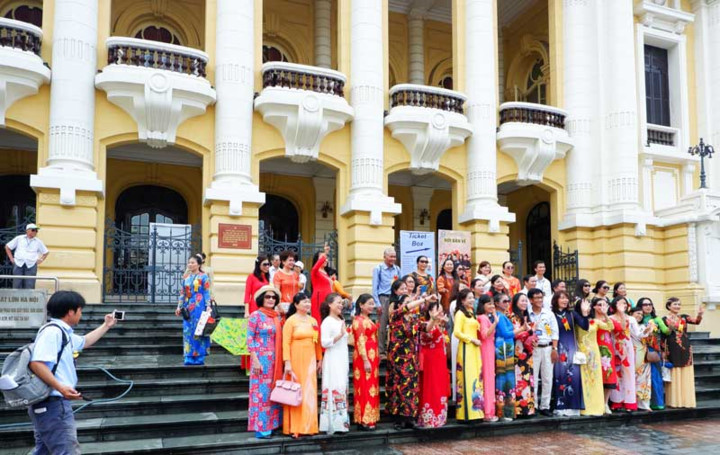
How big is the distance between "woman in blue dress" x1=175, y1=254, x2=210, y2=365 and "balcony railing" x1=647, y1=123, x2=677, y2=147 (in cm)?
1309

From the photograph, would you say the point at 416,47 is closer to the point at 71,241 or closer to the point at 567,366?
the point at 71,241

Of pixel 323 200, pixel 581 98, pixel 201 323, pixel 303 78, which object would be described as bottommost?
pixel 201 323

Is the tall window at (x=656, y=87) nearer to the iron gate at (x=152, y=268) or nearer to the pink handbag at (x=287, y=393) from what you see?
A: the iron gate at (x=152, y=268)

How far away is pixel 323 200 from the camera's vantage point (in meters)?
18.1

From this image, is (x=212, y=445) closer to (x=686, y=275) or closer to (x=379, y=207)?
(x=379, y=207)

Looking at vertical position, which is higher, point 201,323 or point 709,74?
point 709,74

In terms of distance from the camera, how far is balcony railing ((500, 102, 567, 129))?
1571cm

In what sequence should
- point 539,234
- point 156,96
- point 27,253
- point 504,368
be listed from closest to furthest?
point 504,368 < point 27,253 < point 156,96 < point 539,234

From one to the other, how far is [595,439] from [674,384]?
8.05ft

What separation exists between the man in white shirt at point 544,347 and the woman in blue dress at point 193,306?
443 cm

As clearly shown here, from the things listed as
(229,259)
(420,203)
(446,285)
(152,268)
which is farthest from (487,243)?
(152,268)

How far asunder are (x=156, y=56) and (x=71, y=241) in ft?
13.4

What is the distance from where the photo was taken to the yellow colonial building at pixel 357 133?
1211 cm

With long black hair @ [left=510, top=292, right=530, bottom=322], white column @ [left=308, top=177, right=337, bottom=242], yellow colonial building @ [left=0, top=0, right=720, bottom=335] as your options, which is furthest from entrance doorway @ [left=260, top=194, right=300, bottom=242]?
long black hair @ [left=510, top=292, right=530, bottom=322]
